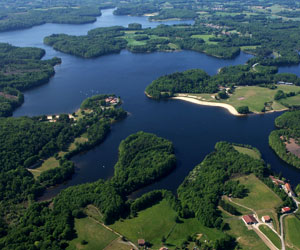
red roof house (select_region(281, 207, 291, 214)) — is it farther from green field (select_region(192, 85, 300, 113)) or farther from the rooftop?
green field (select_region(192, 85, 300, 113))

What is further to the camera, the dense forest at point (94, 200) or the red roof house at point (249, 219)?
the red roof house at point (249, 219)

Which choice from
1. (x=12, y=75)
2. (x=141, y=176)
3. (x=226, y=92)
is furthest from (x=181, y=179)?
(x=12, y=75)

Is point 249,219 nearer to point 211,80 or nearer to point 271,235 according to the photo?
point 271,235

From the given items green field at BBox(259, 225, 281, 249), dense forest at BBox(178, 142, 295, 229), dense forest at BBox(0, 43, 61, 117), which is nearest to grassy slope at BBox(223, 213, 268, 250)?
green field at BBox(259, 225, 281, 249)

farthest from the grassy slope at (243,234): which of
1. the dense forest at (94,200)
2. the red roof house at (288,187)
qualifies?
the dense forest at (94,200)

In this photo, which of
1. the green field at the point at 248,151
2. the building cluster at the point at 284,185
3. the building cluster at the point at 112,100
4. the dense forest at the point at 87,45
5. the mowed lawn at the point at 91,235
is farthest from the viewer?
the dense forest at the point at 87,45

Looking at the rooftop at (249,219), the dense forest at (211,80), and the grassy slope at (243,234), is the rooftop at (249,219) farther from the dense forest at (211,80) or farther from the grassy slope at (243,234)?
the dense forest at (211,80)
